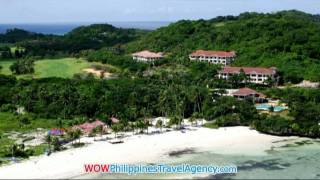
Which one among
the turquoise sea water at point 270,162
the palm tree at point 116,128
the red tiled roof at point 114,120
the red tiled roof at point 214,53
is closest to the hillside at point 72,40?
the red tiled roof at point 214,53

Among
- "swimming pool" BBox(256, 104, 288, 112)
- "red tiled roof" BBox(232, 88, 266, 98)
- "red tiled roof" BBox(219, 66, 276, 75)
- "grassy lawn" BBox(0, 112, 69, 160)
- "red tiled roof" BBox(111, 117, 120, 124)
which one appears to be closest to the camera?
"grassy lawn" BBox(0, 112, 69, 160)

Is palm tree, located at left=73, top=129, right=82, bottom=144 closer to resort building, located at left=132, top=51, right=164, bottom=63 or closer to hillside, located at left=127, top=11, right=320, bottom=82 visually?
hillside, located at left=127, top=11, right=320, bottom=82

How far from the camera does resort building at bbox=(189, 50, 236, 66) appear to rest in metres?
100

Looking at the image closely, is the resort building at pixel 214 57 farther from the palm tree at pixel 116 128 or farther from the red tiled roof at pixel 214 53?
the palm tree at pixel 116 128

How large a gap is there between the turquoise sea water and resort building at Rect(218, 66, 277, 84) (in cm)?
3104

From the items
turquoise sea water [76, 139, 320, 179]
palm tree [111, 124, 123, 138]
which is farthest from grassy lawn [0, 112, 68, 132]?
turquoise sea water [76, 139, 320, 179]

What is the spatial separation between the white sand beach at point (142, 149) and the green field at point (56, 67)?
40.6 metres

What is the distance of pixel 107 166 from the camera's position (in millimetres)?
48062

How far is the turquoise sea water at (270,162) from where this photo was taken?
46.5 meters

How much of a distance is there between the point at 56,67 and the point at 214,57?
103 ft

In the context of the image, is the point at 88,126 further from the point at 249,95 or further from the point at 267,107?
the point at 249,95

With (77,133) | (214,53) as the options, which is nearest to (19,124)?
(77,133)

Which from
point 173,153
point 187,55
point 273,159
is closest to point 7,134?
point 173,153

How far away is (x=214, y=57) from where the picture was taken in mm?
101688
